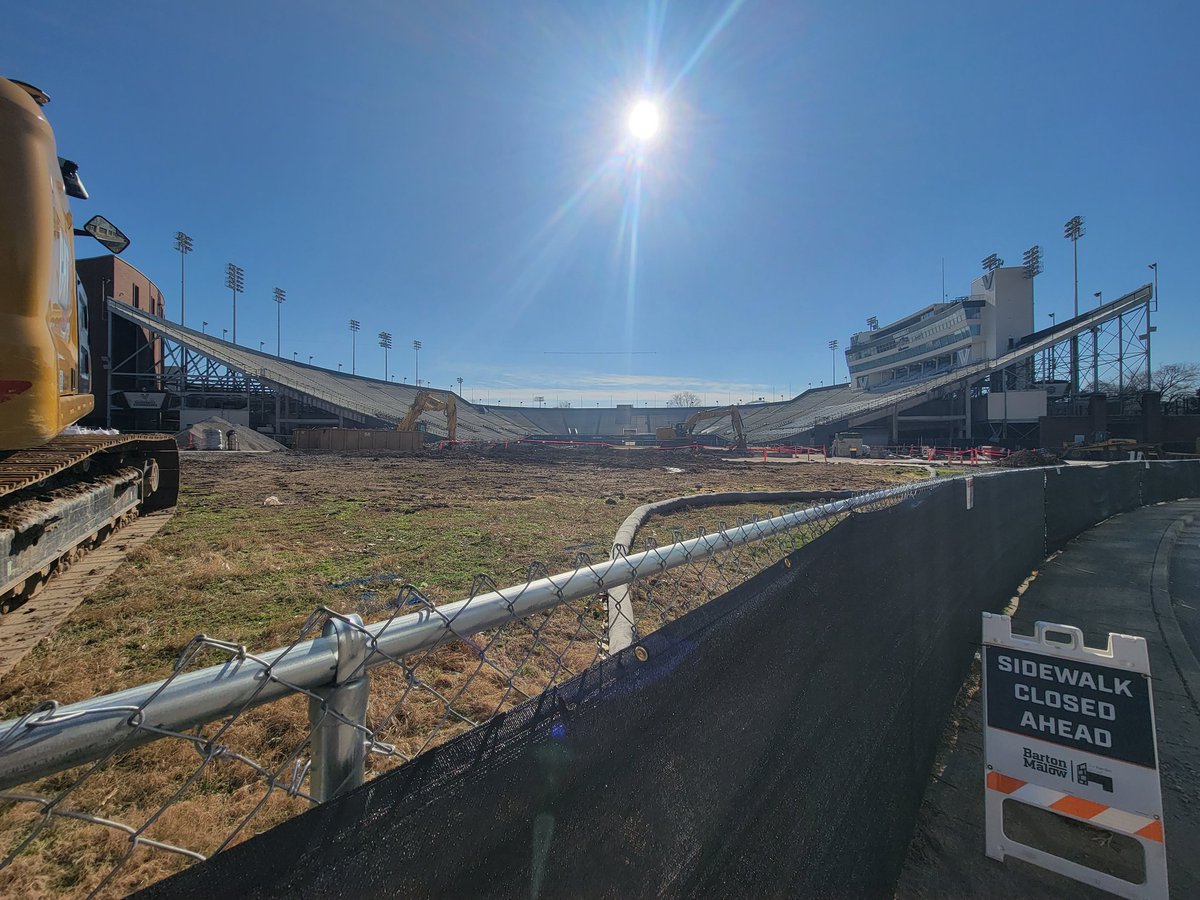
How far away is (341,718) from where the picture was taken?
116 centimetres

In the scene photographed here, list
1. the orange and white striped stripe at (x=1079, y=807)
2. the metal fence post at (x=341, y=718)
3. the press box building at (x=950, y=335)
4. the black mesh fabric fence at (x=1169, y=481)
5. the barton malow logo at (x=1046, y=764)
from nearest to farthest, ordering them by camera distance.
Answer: the metal fence post at (x=341, y=718)
the orange and white striped stripe at (x=1079, y=807)
the barton malow logo at (x=1046, y=764)
the black mesh fabric fence at (x=1169, y=481)
the press box building at (x=950, y=335)

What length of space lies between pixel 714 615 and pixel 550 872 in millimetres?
909

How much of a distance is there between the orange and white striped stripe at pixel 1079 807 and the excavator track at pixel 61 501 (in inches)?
280

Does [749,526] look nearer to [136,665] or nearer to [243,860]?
[243,860]

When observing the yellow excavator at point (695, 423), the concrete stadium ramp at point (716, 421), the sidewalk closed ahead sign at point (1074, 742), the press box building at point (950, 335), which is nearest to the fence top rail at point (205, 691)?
the sidewalk closed ahead sign at point (1074, 742)

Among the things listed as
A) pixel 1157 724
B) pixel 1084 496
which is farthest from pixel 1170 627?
pixel 1084 496

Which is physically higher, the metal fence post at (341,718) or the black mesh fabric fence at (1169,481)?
the metal fence post at (341,718)

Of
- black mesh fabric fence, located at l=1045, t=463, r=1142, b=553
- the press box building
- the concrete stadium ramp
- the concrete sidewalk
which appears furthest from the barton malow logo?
the press box building

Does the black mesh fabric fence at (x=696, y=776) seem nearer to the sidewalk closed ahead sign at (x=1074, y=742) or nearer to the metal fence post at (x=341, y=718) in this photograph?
the metal fence post at (x=341, y=718)

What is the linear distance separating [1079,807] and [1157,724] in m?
2.29

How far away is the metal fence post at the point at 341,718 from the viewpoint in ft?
3.75

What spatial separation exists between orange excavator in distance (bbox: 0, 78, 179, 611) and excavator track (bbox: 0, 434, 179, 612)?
0.02m

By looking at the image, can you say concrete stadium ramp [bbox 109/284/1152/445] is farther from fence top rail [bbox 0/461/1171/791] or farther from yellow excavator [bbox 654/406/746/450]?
fence top rail [bbox 0/461/1171/791]

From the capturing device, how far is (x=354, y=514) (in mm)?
9711
